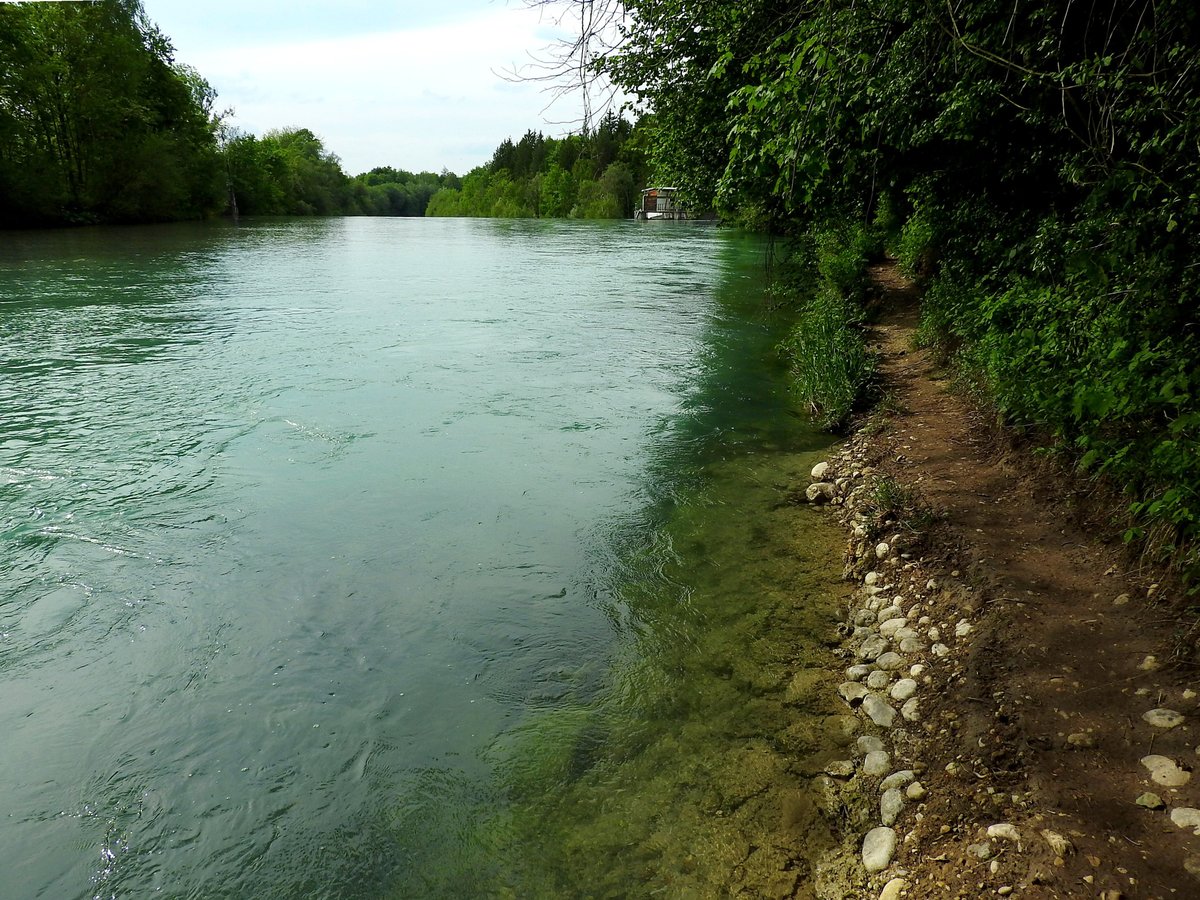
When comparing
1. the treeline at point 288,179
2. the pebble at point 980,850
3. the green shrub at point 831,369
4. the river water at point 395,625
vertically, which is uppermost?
the treeline at point 288,179

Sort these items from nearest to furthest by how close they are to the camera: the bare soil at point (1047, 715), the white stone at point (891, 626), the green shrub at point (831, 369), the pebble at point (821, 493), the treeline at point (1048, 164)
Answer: the bare soil at point (1047, 715), the treeline at point (1048, 164), the white stone at point (891, 626), the pebble at point (821, 493), the green shrub at point (831, 369)

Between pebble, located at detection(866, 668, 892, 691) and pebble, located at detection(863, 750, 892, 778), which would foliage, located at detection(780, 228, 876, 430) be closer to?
pebble, located at detection(866, 668, 892, 691)

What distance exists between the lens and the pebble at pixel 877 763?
12.9 feet

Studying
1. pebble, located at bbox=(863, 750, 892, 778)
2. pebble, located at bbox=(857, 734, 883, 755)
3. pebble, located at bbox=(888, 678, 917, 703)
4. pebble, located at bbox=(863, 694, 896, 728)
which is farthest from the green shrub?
pebble, located at bbox=(863, 750, 892, 778)

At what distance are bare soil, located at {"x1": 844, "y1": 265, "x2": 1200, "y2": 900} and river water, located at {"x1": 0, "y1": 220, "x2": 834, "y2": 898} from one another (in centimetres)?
88

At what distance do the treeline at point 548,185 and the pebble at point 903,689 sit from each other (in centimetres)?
8963

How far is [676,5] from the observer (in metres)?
7.48

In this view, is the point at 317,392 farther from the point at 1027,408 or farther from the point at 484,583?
the point at 1027,408

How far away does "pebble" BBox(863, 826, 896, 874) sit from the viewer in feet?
11.0

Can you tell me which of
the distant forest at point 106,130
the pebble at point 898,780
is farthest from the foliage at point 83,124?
the pebble at point 898,780

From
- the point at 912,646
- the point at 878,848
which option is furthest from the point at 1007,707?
the point at 878,848

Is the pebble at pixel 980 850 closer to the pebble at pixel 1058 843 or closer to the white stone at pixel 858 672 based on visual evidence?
the pebble at pixel 1058 843

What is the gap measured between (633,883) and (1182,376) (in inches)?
173

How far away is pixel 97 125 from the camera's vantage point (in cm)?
5100
